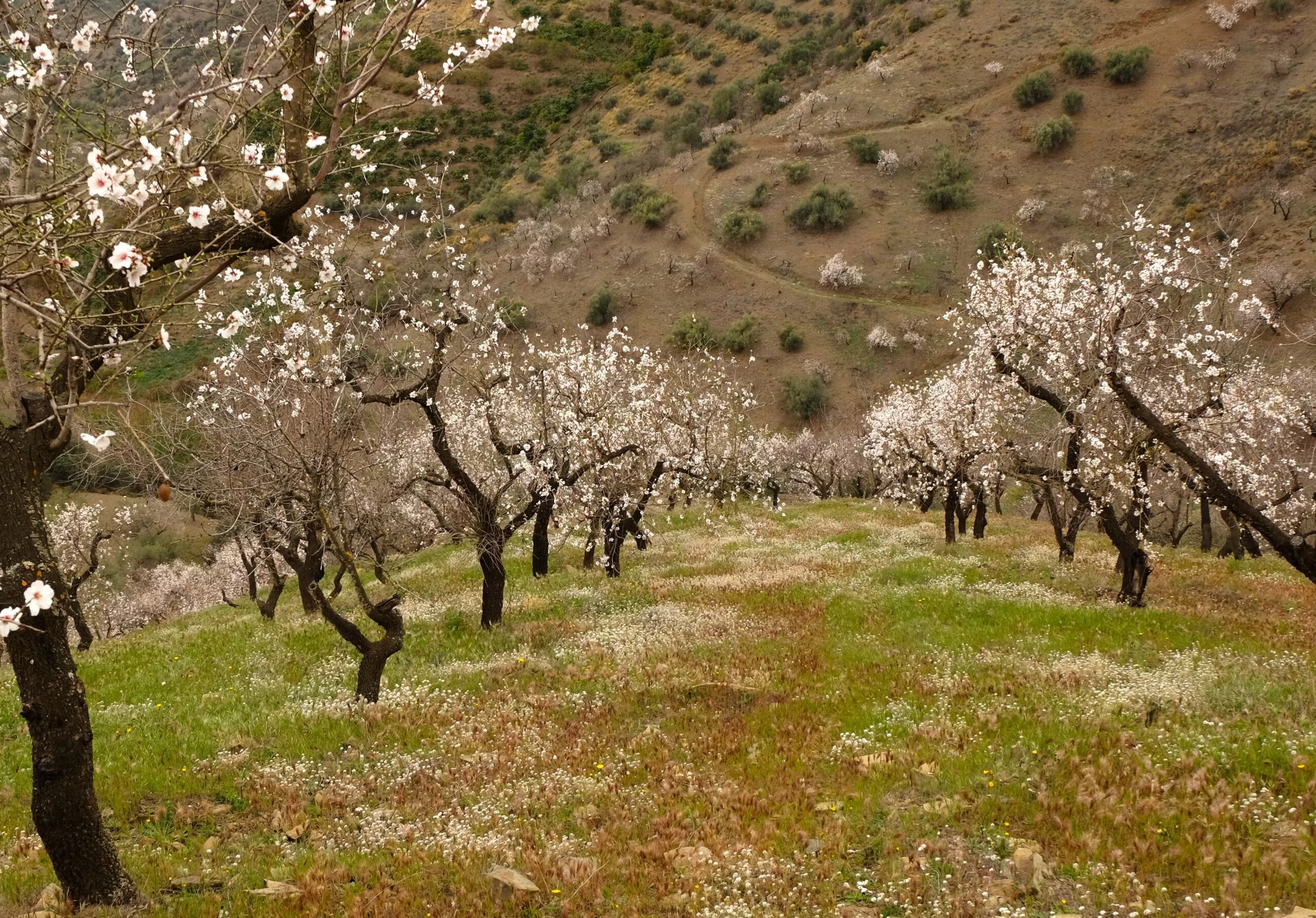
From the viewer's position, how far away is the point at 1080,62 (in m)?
87.3

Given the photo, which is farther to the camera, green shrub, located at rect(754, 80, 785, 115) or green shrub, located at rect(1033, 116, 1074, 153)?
green shrub, located at rect(754, 80, 785, 115)

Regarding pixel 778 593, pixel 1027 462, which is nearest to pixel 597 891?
pixel 778 593

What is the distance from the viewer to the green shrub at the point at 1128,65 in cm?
8519

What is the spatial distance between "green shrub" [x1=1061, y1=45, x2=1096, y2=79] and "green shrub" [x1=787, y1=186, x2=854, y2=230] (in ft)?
92.7

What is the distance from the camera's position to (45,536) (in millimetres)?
7133

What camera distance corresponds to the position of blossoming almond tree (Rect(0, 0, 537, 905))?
4.88 meters

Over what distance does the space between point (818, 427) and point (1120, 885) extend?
217ft

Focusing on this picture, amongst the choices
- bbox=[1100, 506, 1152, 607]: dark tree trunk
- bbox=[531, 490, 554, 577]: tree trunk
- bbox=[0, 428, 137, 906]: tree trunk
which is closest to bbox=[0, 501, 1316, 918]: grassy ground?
bbox=[1100, 506, 1152, 607]: dark tree trunk

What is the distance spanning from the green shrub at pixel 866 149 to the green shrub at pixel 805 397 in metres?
30.7

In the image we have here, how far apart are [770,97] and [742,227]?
32954 millimetres

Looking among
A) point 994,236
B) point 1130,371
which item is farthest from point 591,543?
point 994,236

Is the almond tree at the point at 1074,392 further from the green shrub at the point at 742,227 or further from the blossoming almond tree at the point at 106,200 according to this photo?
the green shrub at the point at 742,227

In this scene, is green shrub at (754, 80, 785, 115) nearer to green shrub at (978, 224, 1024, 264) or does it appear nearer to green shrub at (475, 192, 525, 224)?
green shrub at (475, 192, 525, 224)

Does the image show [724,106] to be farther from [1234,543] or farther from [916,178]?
[1234,543]
